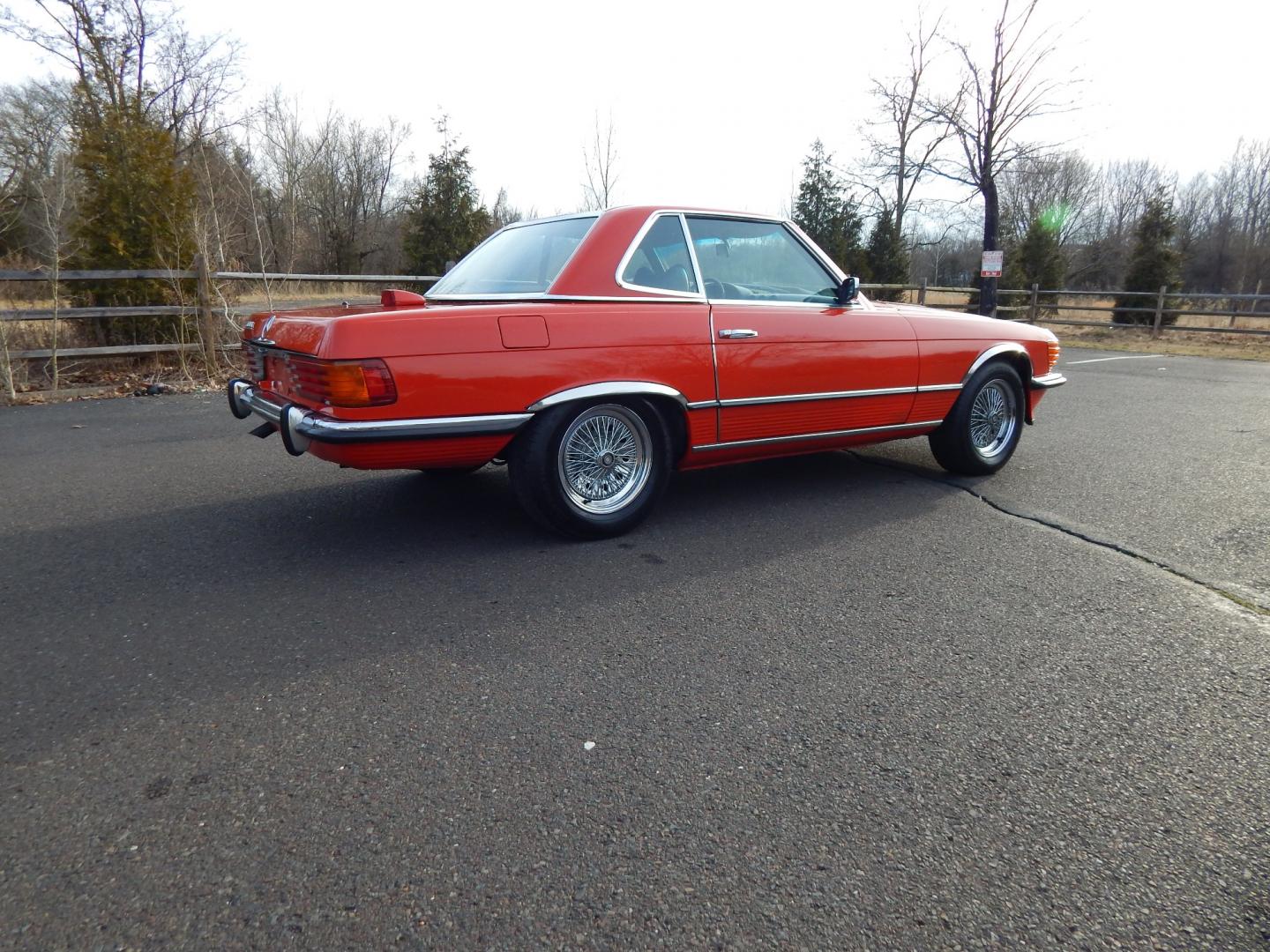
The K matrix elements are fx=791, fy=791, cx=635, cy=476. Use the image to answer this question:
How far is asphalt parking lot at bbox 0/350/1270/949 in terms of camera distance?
1.56 metres

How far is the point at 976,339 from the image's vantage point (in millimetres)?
4805

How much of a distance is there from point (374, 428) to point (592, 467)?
3.42 feet

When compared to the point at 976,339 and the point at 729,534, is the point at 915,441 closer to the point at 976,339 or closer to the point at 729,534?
the point at 976,339

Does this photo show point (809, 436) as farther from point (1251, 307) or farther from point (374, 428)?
point (1251, 307)

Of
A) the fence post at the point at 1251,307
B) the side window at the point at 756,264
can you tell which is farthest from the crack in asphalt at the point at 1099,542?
the fence post at the point at 1251,307

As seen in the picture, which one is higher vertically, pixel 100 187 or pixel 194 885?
pixel 100 187

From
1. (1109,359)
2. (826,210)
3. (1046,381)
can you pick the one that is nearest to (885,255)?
(826,210)

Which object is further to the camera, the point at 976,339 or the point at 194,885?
the point at 976,339

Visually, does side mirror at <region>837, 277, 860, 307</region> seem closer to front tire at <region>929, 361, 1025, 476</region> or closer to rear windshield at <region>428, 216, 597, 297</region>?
front tire at <region>929, 361, 1025, 476</region>

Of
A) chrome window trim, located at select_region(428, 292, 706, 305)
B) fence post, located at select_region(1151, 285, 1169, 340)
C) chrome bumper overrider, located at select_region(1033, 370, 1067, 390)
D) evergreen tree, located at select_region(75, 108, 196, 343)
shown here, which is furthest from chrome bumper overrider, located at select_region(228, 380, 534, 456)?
fence post, located at select_region(1151, 285, 1169, 340)

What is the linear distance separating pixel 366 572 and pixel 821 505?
2.41 meters

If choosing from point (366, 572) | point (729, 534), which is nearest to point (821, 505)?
point (729, 534)

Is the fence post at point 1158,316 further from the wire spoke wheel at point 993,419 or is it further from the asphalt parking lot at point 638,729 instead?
the asphalt parking lot at point 638,729

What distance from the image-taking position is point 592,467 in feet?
12.2
